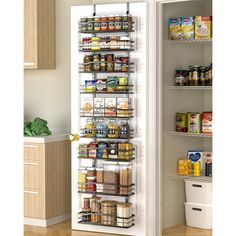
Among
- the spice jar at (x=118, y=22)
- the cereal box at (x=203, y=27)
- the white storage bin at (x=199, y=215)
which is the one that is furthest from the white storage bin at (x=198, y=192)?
the spice jar at (x=118, y=22)

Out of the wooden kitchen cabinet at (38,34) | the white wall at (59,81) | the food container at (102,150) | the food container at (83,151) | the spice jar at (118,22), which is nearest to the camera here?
the spice jar at (118,22)

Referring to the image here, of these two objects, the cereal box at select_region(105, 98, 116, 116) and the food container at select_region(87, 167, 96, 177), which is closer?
the cereal box at select_region(105, 98, 116, 116)

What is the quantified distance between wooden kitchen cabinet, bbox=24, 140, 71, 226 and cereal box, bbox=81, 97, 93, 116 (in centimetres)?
48

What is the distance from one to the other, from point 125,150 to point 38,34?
156 cm

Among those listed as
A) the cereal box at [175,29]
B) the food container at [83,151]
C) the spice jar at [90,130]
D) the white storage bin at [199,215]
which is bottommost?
the white storage bin at [199,215]

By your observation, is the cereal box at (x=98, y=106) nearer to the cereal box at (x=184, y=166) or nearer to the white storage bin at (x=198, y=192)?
the cereal box at (x=184, y=166)

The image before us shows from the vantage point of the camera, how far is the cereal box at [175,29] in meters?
5.15

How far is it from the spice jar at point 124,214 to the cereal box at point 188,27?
1.60 meters

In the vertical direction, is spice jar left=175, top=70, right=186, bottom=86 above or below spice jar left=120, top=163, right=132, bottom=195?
above

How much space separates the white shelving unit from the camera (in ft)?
16.9

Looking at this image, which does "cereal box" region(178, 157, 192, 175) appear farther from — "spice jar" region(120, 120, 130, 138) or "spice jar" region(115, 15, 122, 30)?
"spice jar" region(115, 15, 122, 30)

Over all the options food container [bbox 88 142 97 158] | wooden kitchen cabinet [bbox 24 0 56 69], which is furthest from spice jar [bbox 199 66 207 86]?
wooden kitchen cabinet [bbox 24 0 56 69]
